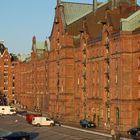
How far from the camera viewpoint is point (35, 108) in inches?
5669

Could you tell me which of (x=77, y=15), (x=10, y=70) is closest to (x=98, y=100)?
(x=77, y=15)

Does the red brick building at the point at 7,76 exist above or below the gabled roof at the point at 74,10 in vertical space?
below

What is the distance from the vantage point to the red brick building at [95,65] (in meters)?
81.7

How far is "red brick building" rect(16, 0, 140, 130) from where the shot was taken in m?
81.7

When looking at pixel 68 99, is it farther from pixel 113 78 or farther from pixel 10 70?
pixel 10 70

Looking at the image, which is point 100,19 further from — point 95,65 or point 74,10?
point 74,10

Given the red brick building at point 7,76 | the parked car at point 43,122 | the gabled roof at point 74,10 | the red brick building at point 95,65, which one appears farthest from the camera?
the red brick building at point 7,76

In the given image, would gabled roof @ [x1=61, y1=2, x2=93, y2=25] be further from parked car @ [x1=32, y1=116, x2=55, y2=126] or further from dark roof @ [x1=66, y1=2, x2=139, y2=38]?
parked car @ [x1=32, y1=116, x2=55, y2=126]

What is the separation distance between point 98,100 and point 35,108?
5397cm

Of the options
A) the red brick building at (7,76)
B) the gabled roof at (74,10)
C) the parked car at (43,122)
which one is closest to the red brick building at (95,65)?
the gabled roof at (74,10)

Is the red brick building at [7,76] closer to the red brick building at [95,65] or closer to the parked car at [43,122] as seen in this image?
the red brick building at [95,65]

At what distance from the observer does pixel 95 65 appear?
9456cm

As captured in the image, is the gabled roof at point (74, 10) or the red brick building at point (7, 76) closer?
the gabled roof at point (74, 10)

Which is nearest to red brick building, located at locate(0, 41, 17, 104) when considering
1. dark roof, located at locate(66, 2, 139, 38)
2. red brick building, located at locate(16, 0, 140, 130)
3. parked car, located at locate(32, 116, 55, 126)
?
red brick building, located at locate(16, 0, 140, 130)
